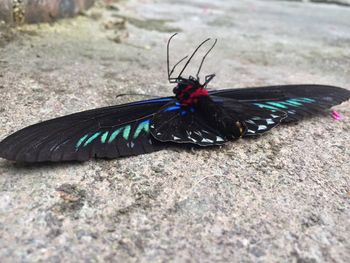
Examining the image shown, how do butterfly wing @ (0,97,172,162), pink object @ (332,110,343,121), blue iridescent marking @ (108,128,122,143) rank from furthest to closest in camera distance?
pink object @ (332,110,343,121), blue iridescent marking @ (108,128,122,143), butterfly wing @ (0,97,172,162)

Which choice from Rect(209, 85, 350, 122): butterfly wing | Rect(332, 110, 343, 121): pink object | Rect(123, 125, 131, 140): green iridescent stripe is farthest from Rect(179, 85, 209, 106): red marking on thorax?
Rect(332, 110, 343, 121): pink object

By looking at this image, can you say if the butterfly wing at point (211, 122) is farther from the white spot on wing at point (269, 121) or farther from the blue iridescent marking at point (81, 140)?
the blue iridescent marking at point (81, 140)

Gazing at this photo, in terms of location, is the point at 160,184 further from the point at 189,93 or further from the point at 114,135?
the point at 189,93

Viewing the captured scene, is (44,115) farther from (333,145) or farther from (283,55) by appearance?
(283,55)

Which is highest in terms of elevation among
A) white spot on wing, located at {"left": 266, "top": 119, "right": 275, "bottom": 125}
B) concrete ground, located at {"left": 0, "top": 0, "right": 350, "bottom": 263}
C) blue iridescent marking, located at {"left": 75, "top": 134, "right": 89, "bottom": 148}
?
white spot on wing, located at {"left": 266, "top": 119, "right": 275, "bottom": 125}

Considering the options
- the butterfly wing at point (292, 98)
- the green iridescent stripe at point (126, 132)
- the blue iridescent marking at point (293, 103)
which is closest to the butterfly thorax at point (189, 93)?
the butterfly wing at point (292, 98)

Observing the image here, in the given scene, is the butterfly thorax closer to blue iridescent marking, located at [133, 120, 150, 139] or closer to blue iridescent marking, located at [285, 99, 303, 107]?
blue iridescent marking, located at [133, 120, 150, 139]

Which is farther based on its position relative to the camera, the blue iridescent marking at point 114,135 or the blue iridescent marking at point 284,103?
the blue iridescent marking at point 284,103
